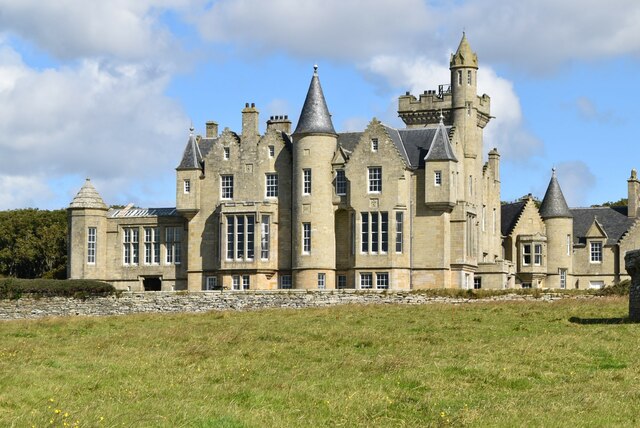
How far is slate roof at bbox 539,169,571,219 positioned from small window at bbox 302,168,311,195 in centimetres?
1931

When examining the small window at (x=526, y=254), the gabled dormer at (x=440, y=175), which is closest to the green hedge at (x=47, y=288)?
the gabled dormer at (x=440, y=175)

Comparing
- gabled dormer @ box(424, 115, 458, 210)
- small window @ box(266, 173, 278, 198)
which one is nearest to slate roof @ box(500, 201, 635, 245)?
gabled dormer @ box(424, 115, 458, 210)

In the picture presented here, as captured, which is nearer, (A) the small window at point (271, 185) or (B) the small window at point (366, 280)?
(B) the small window at point (366, 280)

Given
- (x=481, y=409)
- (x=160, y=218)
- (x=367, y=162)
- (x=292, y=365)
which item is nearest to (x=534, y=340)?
(x=292, y=365)

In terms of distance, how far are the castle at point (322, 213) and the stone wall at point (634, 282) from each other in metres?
27.6

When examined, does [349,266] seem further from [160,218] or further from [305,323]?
[305,323]

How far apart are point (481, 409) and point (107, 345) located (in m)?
14.4

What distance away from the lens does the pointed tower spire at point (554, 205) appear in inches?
2904

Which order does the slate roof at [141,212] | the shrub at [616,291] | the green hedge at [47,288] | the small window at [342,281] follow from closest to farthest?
the shrub at [616,291] → the green hedge at [47,288] → the small window at [342,281] → the slate roof at [141,212]

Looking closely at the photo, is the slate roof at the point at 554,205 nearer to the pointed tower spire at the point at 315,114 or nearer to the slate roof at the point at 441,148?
the slate roof at the point at 441,148

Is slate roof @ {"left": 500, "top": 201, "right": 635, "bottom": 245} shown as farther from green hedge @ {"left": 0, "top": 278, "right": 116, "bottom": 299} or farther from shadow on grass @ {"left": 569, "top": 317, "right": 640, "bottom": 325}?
shadow on grass @ {"left": 569, "top": 317, "right": 640, "bottom": 325}

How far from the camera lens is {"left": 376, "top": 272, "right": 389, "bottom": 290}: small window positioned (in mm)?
61156

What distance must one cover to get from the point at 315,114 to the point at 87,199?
15478 mm

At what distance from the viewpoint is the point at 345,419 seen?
18281 mm
